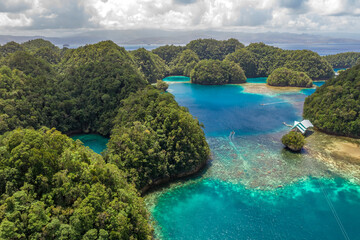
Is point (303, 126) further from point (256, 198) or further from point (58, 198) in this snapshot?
point (58, 198)

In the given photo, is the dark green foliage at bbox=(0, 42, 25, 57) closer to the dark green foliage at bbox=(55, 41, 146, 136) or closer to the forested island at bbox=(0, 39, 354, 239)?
the forested island at bbox=(0, 39, 354, 239)

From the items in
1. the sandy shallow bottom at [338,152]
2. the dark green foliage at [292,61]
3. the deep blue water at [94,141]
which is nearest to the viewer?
the sandy shallow bottom at [338,152]

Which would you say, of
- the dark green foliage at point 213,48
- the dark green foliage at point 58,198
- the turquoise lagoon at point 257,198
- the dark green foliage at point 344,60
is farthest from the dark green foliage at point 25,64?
the dark green foliage at point 344,60

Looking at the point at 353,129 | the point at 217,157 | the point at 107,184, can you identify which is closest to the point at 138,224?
the point at 107,184

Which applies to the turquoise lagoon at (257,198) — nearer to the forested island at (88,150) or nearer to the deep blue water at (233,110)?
the forested island at (88,150)

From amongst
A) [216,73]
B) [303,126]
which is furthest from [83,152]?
[216,73]
